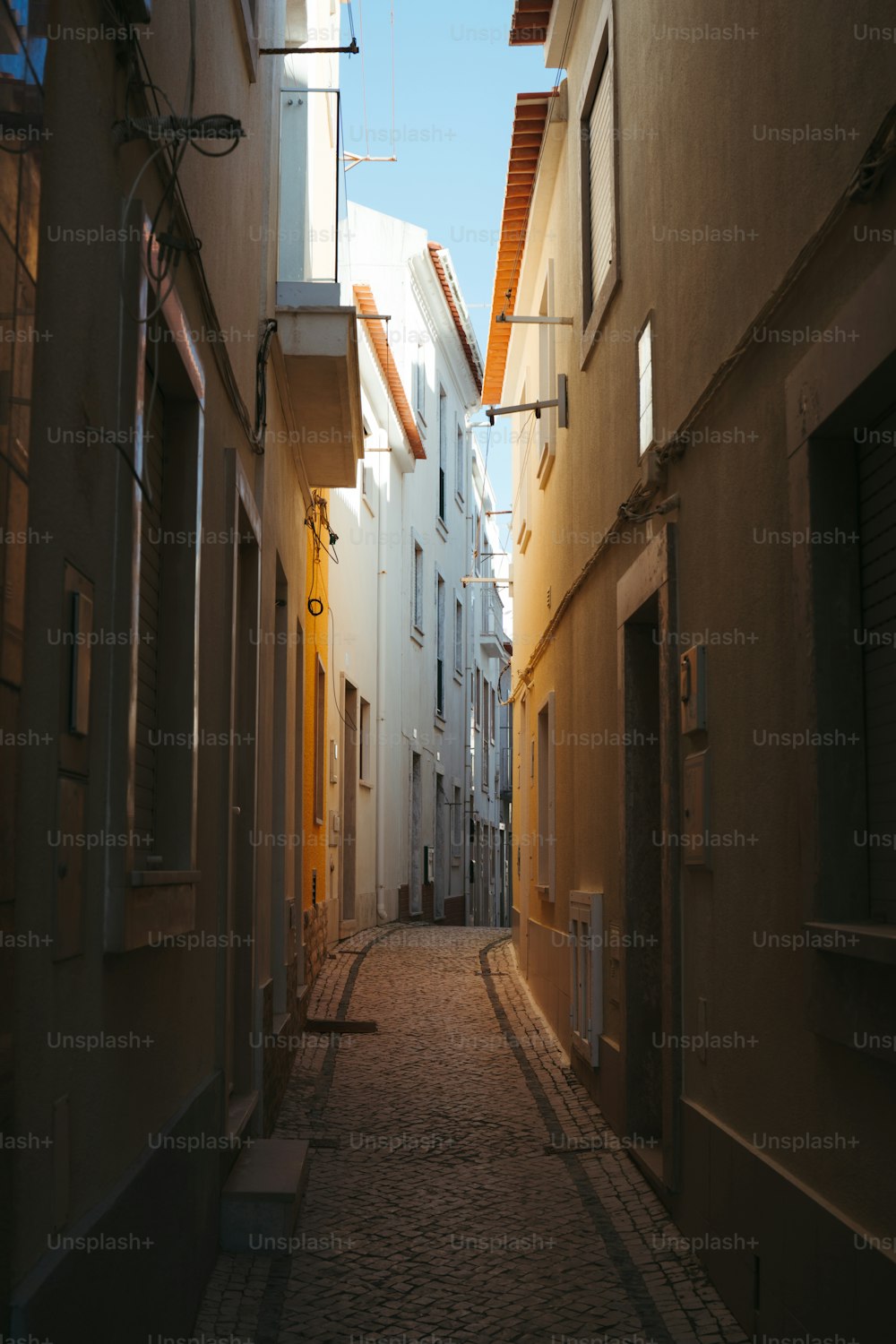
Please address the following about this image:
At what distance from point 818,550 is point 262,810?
485cm

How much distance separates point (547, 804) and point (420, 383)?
13048mm

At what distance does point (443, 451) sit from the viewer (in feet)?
86.9

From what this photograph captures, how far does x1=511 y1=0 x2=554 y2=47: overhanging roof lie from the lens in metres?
10.6

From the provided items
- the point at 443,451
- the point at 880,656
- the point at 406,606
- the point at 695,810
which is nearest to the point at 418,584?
the point at 406,606

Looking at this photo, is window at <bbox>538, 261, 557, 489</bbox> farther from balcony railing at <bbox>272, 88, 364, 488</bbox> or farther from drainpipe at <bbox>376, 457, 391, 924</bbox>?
drainpipe at <bbox>376, 457, 391, 924</bbox>

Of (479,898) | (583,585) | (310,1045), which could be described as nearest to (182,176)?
(583,585)

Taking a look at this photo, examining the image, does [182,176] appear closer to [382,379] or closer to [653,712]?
[653,712]

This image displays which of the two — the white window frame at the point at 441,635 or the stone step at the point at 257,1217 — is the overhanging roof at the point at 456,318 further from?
the stone step at the point at 257,1217

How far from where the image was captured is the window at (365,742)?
18.2 m

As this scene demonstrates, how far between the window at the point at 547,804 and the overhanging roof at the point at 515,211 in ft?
14.4

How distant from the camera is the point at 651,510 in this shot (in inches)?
273

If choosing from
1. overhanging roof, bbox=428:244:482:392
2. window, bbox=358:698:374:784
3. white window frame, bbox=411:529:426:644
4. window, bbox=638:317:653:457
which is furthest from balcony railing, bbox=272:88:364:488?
overhanging roof, bbox=428:244:482:392

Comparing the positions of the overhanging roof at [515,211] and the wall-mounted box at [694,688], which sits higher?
the overhanging roof at [515,211]

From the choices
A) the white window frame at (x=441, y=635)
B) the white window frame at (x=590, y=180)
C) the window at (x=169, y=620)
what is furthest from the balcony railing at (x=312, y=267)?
the white window frame at (x=441, y=635)
